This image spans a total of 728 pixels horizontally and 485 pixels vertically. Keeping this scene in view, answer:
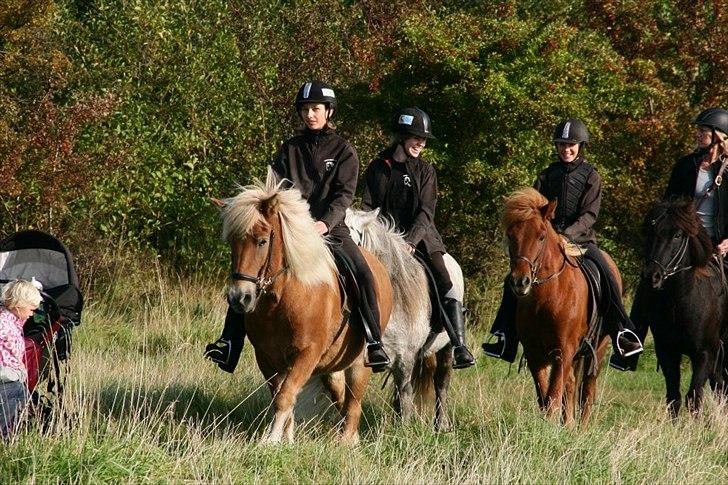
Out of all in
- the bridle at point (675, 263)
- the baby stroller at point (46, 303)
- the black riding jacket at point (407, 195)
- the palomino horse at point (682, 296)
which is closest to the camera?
the baby stroller at point (46, 303)

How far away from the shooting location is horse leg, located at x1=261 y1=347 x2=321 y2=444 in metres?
8.33

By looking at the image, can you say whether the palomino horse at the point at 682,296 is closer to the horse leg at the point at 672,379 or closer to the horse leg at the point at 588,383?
the horse leg at the point at 672,379

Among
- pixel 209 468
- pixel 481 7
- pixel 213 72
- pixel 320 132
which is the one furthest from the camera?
pixel 481 7

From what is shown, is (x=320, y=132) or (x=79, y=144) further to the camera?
(x=79, y=144)

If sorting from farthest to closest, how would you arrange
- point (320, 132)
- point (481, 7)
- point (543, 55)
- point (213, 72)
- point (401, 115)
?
point (481, 7), point (213, 72), point (543, 55), point (401, 115), point (320, 132)

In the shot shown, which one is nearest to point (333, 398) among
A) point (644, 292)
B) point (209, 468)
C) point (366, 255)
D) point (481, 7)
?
point (366, 255)

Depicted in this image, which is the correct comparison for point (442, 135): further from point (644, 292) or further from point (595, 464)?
point (595, 464)

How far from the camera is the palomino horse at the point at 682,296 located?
10.8m

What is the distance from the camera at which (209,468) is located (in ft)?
23.3

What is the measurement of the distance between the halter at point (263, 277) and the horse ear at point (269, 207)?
0.44 feet

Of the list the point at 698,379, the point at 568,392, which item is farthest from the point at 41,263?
the point at 698,379

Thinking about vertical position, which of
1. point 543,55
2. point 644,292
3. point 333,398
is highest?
point 543,55

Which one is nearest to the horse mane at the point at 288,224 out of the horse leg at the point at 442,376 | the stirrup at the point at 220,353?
the stirrup at the point at 220,353

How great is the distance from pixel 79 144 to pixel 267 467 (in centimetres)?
1050
